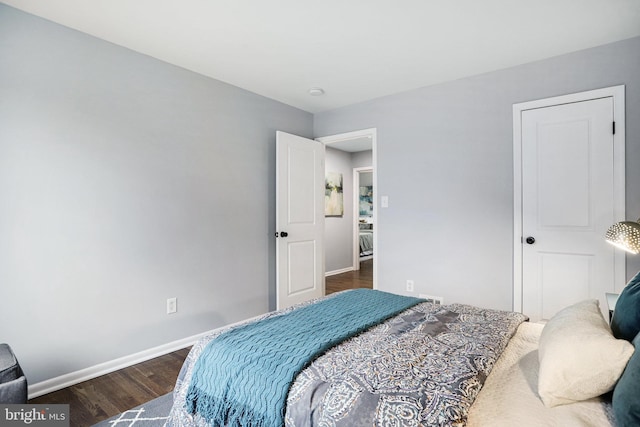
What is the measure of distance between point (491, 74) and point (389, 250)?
1.97 metres

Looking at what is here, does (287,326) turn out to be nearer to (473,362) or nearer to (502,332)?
(473,362)

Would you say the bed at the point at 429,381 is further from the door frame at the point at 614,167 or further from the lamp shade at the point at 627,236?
the door frame at the point at 614,167

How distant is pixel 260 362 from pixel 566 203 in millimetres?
2746

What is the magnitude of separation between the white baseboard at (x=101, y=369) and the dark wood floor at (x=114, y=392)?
4 cm

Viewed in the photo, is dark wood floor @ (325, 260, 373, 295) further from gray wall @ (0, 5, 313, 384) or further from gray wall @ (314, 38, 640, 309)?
Answer: gray wall @ (0, 5, 313, 384)

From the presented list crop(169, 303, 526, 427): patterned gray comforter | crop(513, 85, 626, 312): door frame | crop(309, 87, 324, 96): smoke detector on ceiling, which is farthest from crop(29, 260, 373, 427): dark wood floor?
crop(513, 85, 626, 312): door frame

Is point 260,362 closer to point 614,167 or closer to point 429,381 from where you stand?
point 429,381

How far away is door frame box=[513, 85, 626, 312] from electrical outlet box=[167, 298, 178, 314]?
2968 mm

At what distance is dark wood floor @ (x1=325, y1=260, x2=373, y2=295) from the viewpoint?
5192mm

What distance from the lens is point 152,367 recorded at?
257cm

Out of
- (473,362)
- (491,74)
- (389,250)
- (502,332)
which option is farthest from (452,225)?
(473,362)

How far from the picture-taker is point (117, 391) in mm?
2221

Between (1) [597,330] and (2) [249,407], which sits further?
(2) [249,407]

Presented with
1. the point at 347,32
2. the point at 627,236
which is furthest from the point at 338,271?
the point at 627,236
